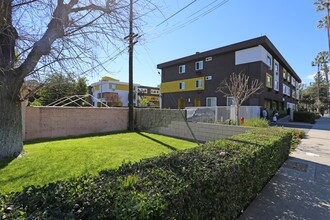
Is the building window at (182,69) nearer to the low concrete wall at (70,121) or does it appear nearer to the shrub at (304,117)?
the shrub at (304,117)

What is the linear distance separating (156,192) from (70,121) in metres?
11.8

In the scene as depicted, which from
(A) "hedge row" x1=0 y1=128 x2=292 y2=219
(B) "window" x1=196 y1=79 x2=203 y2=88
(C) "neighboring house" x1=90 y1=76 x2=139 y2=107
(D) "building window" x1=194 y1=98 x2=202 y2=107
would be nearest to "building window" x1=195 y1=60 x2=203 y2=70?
(B) "window" x1=196 y1=79 x2=203 y2=88

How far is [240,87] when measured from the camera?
1308 centimetres

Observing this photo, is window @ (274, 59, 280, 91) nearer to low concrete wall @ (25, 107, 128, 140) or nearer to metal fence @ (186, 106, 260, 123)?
metal fence @ (186, 106, 260, 123)

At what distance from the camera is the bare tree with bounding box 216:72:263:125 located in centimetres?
1334

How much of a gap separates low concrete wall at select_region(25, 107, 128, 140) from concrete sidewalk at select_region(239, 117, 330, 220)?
1099 cm

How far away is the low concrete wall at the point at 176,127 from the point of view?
10.1 metres

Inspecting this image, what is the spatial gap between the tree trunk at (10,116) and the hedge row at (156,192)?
5146 mm

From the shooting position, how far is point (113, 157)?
660 centimetres

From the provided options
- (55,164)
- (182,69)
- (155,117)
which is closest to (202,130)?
(155,117)

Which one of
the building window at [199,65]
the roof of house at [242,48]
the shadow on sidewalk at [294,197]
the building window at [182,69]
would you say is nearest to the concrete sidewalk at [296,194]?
the shadow on sidewalk at [294,197]

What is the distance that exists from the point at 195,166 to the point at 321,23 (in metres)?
26.4

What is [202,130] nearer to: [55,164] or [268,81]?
[55,164]

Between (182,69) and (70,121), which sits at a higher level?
(182,69)
